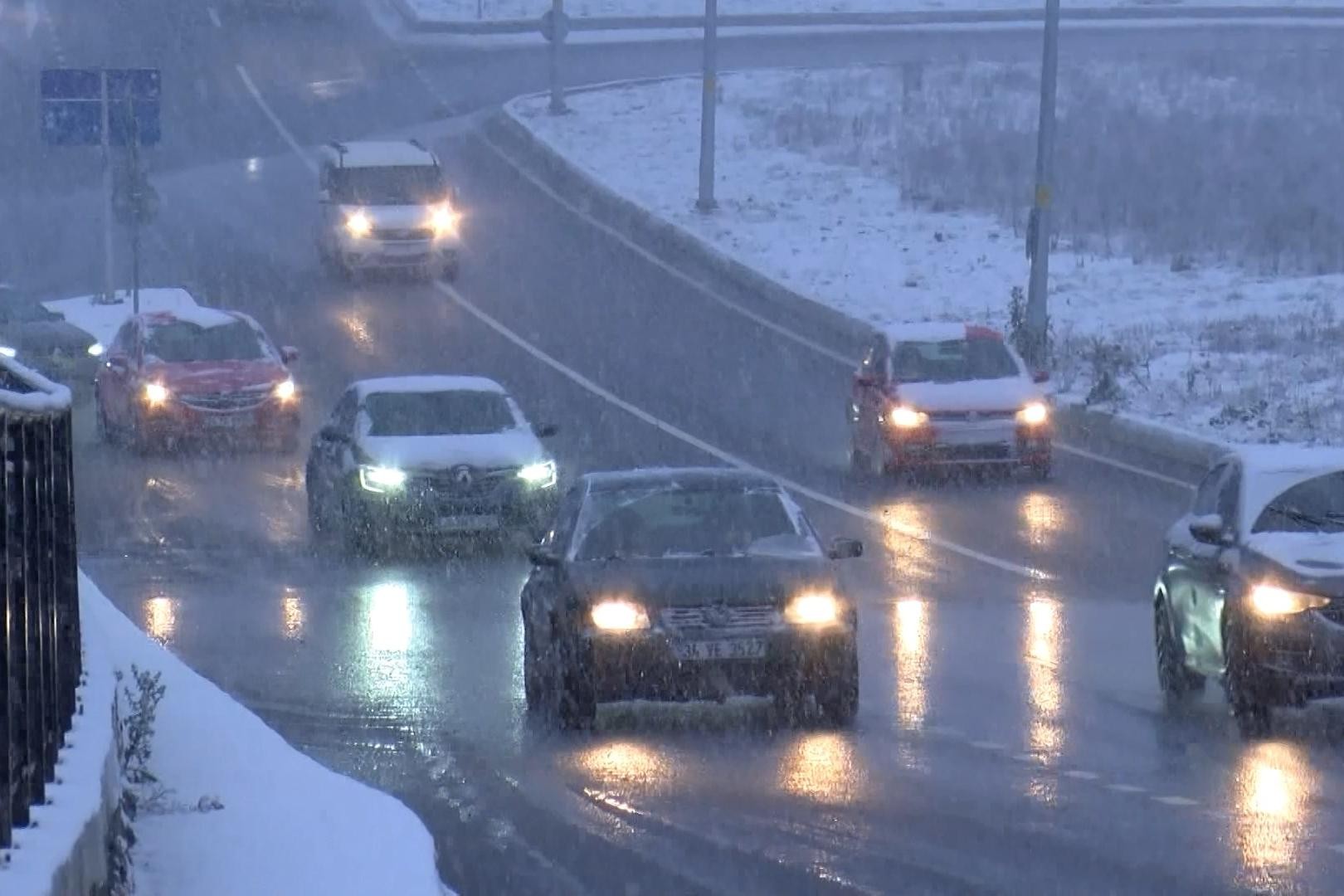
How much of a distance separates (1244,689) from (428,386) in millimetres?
11924

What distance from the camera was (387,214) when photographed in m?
43.3

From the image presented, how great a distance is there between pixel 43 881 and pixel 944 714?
869 centimetres

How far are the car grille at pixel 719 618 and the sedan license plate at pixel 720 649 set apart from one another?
7cm

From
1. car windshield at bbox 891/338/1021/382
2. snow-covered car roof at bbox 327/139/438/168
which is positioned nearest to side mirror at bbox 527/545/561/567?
car windshield at bbox 891/338/1021/382

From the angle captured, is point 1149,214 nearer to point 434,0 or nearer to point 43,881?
point 434,0

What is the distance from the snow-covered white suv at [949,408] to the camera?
27016mm

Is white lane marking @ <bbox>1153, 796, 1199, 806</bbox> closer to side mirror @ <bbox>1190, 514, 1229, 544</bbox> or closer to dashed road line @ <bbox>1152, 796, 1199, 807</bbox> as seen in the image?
dashed road line @ <bbox>1152, 796, 1199, 807</bbox>

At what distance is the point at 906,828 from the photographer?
10977 mm

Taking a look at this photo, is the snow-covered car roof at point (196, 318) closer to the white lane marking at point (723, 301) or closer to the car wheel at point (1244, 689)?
the white lane marking at point (723, 301)

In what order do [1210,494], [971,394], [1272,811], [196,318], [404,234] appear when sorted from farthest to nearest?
[404,234] → [196,318] → [971,394] → [1210,494] → [1272,811]

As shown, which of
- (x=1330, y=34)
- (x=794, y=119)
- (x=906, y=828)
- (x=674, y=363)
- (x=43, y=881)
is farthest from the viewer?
(x=1330, y=34)

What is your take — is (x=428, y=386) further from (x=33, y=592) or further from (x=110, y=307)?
(x=110, y=307)

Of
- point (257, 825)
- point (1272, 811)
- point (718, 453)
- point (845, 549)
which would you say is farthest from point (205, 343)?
point (257, 825)

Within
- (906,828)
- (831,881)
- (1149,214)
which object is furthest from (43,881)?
(1149,214)
